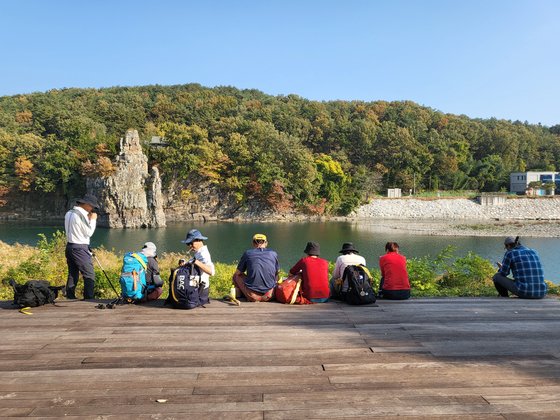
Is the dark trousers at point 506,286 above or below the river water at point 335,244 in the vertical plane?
above

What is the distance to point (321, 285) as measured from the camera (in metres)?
4.55

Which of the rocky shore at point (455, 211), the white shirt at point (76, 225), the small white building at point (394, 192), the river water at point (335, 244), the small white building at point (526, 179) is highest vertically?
the small white building at point (526, 179)

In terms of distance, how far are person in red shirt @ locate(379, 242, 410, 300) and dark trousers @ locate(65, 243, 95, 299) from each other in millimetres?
3913

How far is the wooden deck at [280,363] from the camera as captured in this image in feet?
6.88

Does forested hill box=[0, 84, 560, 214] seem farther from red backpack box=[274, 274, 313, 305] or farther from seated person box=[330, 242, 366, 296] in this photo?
red backpack box=[274, 274, 313, 305]

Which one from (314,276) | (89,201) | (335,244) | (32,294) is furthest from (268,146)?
(32,294)

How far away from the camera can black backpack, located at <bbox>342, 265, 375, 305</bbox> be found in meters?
4.38

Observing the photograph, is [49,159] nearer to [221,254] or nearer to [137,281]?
[221,254]

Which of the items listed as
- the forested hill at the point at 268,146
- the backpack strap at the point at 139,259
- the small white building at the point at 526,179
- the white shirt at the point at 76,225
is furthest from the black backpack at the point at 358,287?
the small white building at the point at 526,179

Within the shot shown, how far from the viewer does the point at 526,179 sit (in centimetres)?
5128

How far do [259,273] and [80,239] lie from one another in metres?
2.39

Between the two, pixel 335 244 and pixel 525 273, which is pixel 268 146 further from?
pixel 525 273

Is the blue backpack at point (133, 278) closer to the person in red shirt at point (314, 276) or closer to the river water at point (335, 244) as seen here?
the person in red shirt at point (314, 276)

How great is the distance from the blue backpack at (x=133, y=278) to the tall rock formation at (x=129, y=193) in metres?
32.3
